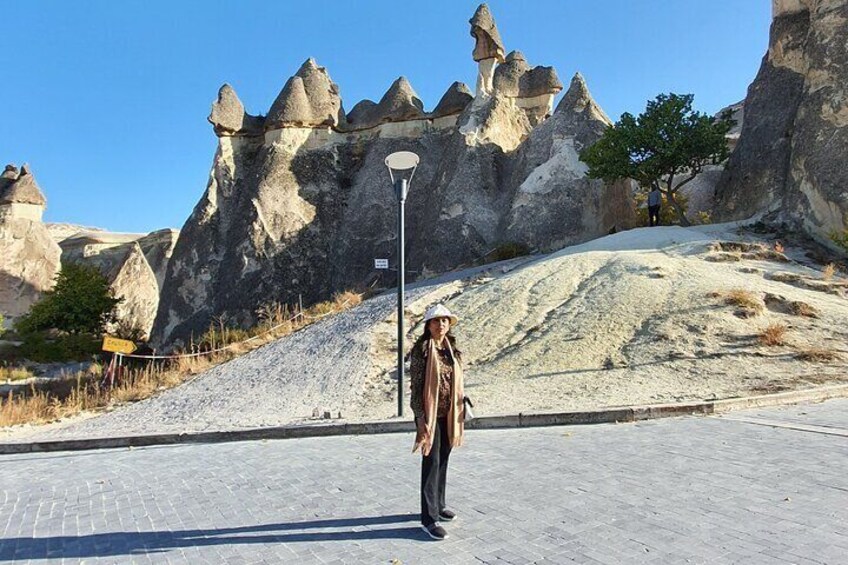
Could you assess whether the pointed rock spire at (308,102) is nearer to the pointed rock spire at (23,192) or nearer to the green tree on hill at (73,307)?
the green tree on hill at (73,307)

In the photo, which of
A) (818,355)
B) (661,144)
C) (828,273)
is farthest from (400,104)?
(818,355)

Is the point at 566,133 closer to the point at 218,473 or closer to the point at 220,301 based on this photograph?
the point at 220,301

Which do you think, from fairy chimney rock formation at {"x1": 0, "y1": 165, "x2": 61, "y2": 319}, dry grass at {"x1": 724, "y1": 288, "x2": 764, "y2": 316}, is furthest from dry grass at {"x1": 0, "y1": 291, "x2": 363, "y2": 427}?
fairy chimney rock formation at {"x1": 0, "y1": 165, "x2": 61, "y2": 319}

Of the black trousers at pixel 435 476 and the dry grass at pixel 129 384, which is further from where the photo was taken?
the dry grass at pixel 129 384

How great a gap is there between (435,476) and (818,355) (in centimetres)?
741

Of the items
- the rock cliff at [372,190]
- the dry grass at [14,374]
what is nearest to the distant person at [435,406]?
the rock cliff at [372,190]

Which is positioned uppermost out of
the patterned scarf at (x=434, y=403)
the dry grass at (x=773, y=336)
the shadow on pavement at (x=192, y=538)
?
the dry grass at (x=773, y=336)

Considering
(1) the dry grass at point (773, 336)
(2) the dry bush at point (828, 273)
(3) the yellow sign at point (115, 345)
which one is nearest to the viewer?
(1) the dry grass at point (773, 336)

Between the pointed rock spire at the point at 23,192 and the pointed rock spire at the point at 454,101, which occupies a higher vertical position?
the pointed rock spire at the point at 454,101

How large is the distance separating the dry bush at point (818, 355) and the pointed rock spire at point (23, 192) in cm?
4140

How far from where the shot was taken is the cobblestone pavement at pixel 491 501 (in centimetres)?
340

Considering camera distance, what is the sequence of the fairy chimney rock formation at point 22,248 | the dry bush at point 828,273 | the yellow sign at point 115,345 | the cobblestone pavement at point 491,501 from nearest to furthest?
1. the cobblestone pavement at point 491,501
2. the dry bush at point 828,273
3. the yellow sign at point 115,345
4. the fairy chimney rock formation at point 22,248

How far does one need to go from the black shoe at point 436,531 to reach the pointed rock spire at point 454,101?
1062 inches

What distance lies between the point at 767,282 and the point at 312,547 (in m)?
11.4
